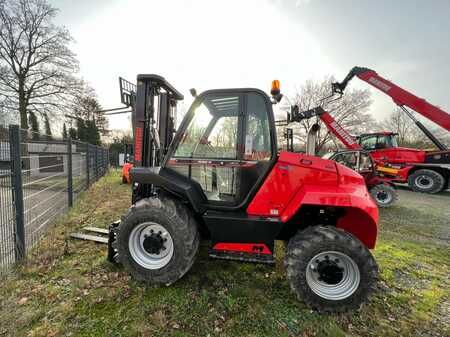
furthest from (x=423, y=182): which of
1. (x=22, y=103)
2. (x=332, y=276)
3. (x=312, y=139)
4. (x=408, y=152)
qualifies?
(x=22, y=103)

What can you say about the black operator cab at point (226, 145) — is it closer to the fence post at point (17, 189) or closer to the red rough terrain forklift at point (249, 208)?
the red rough terrain forklift at point (249, 208)

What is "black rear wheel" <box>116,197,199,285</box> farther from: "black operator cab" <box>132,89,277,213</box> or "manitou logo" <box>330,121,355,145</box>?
"manitou logo" <box>330,121,355,145</box>

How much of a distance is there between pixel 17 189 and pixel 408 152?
13479 millimetres

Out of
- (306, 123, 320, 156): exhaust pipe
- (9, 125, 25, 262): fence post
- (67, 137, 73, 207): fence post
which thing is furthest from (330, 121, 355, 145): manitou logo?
(9, 125, 25, 262): fence post

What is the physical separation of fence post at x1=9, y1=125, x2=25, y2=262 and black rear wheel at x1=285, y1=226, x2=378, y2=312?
140 inches

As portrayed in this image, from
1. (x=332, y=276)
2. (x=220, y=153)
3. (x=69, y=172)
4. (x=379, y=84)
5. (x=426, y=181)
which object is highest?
(x=379, y=84)

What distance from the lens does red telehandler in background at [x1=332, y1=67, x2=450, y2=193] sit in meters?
8.85

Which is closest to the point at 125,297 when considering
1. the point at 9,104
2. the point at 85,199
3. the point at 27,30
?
the point at 85,199

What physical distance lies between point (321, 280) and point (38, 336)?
281 cm

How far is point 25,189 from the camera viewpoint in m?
3.36

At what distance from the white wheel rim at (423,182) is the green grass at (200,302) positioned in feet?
28.2

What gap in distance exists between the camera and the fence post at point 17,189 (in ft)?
9.73

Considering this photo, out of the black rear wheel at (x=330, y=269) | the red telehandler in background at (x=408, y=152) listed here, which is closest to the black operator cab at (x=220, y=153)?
the black rear wheel at (x=330, y=269)

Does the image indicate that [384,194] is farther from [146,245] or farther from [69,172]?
[69,172]
